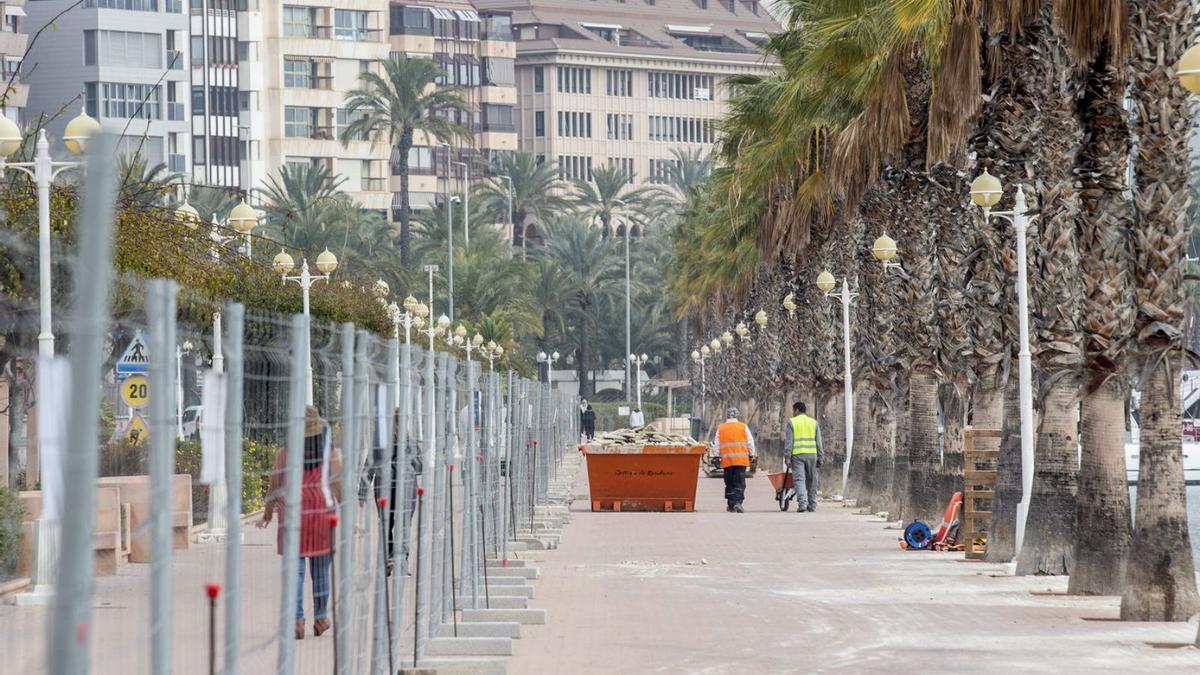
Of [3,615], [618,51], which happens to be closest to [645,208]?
[618,51]

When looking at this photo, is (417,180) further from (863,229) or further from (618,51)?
(863,229)

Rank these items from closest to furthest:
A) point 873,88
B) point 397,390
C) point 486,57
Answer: point 397,390 → point 873,88 → point 486,57

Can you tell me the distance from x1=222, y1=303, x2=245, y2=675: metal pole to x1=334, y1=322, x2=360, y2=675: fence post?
2.06 m

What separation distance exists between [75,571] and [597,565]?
17.6 metres

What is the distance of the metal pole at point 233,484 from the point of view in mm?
6699

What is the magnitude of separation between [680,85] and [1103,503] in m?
142

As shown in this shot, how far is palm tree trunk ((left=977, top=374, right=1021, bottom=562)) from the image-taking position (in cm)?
2109

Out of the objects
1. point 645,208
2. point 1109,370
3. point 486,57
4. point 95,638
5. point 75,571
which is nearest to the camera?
point 75,571

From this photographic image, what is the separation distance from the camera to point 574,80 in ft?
497

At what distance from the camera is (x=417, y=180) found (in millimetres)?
131250

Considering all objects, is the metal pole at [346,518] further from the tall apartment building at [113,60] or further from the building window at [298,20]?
the building window at [298,20]

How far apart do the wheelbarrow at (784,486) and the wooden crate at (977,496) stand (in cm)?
1253

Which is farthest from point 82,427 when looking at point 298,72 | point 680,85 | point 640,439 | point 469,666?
point 680,85

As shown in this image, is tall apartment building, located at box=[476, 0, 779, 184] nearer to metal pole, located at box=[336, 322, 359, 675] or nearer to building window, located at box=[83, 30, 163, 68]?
building window, located at box=[83, 30, 163, 68]
